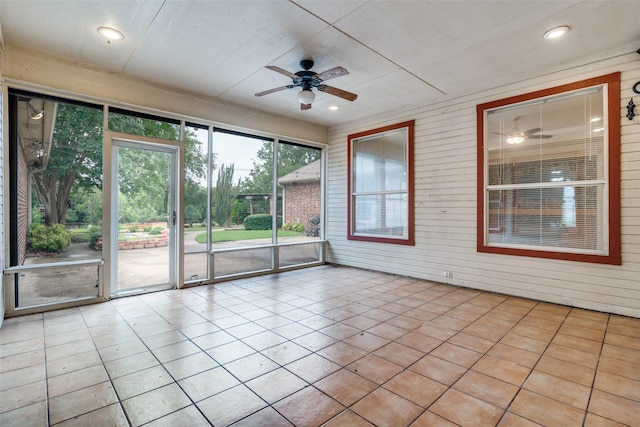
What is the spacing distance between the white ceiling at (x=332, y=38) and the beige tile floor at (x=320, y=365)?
122 inches

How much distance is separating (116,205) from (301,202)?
135 inches

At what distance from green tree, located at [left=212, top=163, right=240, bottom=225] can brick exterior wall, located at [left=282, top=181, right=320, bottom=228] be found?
48.7 inches

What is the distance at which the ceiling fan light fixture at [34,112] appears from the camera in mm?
3787

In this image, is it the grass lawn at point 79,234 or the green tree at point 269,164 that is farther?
the green tree at point 269,164

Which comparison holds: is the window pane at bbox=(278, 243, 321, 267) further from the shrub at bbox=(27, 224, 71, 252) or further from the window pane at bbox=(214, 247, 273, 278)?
the shrub at bbox=(27, 224, 71, 252)

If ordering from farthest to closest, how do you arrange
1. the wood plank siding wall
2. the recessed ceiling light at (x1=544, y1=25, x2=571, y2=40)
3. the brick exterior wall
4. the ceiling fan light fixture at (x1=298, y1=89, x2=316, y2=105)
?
1. the brick exterior wall
2. the ceiling fan light fixture at (x1=298, y1=89, x2=316, y2=105)
3. the wood plank siding wall
4. the recessed ceiling light at (x1=544, y1=25, x2=571, y2=40)

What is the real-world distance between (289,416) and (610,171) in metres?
4.34

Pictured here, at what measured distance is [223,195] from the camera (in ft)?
17.7

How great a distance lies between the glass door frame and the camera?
421 centimetres

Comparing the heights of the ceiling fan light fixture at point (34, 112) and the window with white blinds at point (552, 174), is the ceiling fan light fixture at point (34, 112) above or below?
above

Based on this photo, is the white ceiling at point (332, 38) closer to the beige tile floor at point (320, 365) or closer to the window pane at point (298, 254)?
the beige tile floor at point (320, 365)

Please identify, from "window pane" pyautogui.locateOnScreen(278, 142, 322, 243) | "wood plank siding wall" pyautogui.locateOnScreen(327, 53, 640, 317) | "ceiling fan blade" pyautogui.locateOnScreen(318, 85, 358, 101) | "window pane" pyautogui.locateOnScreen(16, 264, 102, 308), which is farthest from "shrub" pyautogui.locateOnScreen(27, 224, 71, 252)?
"wood plank siding wall" pyautogui.locateOnScreen(327, 53, 640, 317)

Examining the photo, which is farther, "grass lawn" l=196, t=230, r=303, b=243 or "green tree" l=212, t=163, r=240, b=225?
"green tree" l=212, t=163, r=240, b=225

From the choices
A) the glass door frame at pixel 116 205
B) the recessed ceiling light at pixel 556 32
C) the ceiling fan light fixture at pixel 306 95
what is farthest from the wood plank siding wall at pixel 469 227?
the glass door frame at pixel 116 205
